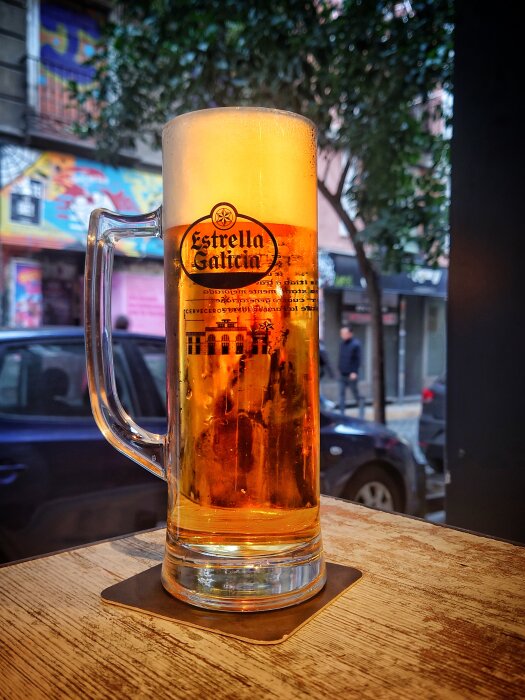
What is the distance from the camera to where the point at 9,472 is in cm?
247

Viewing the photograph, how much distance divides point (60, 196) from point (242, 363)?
9359mm

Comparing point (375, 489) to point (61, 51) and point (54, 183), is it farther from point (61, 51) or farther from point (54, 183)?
point (61, 51)

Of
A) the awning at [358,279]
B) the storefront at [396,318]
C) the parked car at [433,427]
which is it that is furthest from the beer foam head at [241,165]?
the storefront at [396,318]

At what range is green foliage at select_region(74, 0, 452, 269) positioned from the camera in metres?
3.56

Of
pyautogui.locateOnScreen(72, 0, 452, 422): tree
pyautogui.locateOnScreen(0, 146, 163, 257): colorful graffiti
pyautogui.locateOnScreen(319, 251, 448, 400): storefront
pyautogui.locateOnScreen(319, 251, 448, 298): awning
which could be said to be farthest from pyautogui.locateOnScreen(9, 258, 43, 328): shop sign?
pyautogui.locateOnScreen(319, 251, 448, 400): storefront

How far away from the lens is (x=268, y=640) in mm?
571

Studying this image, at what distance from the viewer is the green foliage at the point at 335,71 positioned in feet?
11.7

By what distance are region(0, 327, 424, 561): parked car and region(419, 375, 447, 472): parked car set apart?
10.3 ft

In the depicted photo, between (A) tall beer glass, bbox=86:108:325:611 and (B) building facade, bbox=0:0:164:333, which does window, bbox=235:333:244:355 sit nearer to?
(A) tall beer glass, bbox=86:108:325:611

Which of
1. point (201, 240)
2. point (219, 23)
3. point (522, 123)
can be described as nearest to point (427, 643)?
point (201, 240)

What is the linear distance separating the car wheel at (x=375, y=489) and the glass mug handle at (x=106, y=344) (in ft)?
9.25

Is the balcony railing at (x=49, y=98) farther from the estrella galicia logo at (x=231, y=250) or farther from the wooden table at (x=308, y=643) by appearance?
the wooden table at (x=308, y=643)

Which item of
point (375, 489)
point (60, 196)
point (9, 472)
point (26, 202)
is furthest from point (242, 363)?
point (60, 196)

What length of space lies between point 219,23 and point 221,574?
367cm
